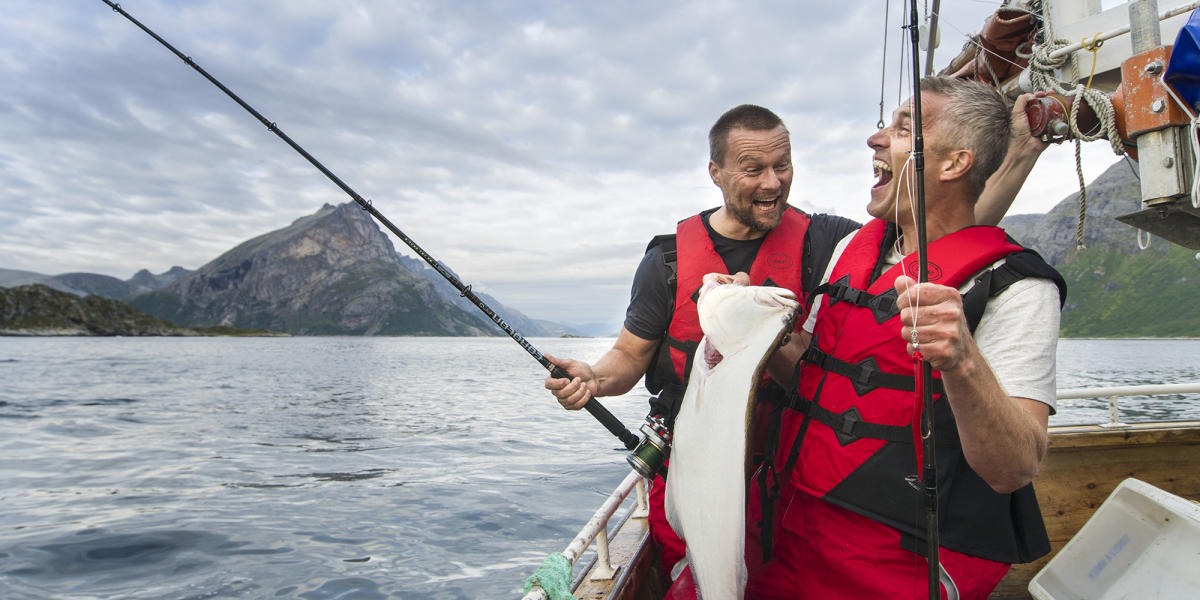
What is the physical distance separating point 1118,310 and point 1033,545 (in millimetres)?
204504

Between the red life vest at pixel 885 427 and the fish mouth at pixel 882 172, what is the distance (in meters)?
0.27

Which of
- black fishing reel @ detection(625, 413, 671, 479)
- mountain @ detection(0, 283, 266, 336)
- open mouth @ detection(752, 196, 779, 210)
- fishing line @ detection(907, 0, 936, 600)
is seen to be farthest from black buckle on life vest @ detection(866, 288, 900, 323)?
mountain @ detection(0, 283, 266, 336)

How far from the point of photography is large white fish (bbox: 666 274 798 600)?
7.55 ft

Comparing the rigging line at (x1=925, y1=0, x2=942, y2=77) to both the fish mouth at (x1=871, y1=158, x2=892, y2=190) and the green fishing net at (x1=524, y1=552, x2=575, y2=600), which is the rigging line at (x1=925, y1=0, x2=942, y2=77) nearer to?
the fish mouth at (x1=871, y1=158, x2=892, y2=190)

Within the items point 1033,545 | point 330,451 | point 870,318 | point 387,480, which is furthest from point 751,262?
point 330,451

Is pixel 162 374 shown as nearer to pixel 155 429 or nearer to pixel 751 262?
pixel 155 429

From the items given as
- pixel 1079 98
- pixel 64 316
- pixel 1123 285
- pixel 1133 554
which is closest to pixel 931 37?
pixel 1079 98

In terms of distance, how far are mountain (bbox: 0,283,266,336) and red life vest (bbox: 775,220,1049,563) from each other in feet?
574

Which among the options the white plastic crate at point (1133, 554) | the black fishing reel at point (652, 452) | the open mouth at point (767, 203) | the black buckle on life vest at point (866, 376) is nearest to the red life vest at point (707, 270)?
the open mouth at point (767, 203)

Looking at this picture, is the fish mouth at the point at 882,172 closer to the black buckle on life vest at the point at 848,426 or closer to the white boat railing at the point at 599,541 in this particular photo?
the black buckle on life vest at the point at 848,426

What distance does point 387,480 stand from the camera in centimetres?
1285

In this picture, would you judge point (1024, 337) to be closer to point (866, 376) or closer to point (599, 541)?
point (866, 376)

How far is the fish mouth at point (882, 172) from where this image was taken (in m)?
2.73

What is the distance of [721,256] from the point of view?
3668 millimetres
